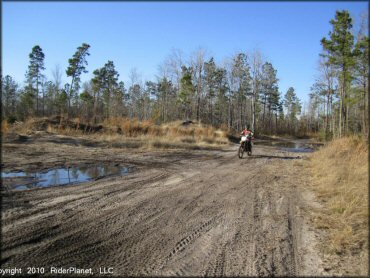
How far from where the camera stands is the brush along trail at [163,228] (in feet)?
10.7

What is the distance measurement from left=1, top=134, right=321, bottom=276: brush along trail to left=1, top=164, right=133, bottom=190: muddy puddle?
594 millimetres

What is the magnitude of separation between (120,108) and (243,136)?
5681 cm

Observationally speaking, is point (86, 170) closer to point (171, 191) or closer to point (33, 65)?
point (171, 191)

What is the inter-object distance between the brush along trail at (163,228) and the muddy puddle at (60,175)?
594 millimetres

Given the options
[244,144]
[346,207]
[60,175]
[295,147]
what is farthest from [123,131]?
[346,207]

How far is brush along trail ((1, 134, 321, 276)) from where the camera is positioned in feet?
10.7

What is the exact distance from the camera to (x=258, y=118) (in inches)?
2783

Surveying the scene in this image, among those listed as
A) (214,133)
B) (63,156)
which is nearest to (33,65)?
(214,133)

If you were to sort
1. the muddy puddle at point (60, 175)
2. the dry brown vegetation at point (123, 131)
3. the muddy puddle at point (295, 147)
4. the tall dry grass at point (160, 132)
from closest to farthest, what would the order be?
the muddy puddle at point (60, 175)
the dry brown vegetation at point (123, 131)
the muddy puddle at point (295, 147)
the tall dry grass at point (160, 132)

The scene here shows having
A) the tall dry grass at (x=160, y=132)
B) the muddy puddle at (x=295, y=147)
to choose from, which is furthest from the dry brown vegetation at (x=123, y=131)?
the muddy puddle at (x=295, y=147)

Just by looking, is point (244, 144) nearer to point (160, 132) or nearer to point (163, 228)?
point (163, 228)

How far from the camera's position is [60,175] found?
7.85 m

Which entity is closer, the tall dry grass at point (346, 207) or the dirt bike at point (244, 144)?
the tall dry grass at point (346, 207)

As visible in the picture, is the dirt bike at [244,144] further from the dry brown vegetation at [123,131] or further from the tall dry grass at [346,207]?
the tall dry grass at [346,207]
